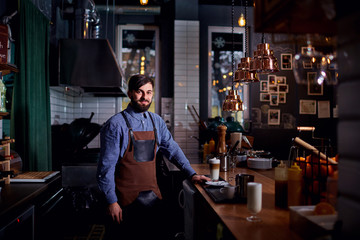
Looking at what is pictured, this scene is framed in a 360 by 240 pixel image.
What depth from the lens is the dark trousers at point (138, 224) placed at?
2.38 metres

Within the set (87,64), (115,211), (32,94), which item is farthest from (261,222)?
(87,64)

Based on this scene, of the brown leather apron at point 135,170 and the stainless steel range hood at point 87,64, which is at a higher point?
the stainless steel range hood at point 87,64

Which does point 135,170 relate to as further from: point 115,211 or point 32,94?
point 32,94

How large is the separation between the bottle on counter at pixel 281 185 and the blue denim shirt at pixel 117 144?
100cm

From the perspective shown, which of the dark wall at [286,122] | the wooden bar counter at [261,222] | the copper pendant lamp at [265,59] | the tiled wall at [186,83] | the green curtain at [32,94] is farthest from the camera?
the dark wall at [286,122]

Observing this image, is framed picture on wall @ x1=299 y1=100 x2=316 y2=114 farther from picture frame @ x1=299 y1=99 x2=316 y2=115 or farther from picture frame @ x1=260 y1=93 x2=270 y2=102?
picture frame @ x1=260 y1=93 x2=270 y2=102

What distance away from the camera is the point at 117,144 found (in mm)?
2363

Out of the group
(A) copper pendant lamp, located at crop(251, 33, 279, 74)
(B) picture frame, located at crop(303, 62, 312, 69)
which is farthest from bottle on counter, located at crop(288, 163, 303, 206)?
(A) copper pendant lamp, located at crop(251, 33, 279, 74)

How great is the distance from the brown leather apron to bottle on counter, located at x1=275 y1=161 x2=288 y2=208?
115 cm

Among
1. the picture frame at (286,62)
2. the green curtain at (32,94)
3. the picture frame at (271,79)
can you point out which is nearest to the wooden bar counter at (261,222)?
the green curtain at (32,94)

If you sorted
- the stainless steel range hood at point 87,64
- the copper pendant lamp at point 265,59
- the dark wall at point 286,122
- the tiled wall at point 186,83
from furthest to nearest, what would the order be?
the dark wall at point 286,122 < the tiled wall at point 186,83 < the stainless steel range hood at point 87,64 < the copper pendant lamp at point 265,59

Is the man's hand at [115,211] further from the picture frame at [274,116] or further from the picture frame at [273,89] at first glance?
the picture frame at [273,89]

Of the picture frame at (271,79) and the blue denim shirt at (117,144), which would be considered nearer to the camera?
the blue denim shirt at (117,144)

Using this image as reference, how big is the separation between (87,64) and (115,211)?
2375 millimetres
